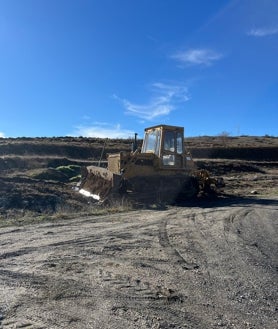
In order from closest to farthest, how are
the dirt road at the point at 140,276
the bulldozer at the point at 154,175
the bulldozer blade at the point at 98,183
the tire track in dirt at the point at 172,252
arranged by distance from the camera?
the dirt road at the point at 140,276
the tire track in dirt at the point at 172,252
the bulldozer blade at the point at 98,183
the bulldozer at the point at 154,175

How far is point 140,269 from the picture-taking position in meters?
7.23

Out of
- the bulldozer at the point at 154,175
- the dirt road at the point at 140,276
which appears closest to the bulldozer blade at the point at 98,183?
the bulldozer at the point at 154,175

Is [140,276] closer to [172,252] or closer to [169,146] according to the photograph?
[172,252]

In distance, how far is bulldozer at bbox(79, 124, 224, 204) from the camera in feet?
58.9

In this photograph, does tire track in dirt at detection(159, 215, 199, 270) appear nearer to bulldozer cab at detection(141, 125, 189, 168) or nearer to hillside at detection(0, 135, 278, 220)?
hillside at detection(0, 135, 278, 220)

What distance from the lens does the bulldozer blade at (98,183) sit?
17422 millimetres

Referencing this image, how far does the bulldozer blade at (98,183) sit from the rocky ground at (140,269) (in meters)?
2.35

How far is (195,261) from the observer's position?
7.74 m

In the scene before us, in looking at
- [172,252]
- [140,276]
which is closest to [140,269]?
[140,276]

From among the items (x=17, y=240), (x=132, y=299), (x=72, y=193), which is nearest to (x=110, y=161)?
(x=72, y=193)

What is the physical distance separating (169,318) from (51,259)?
3311mm

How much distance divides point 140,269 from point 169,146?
12.5m

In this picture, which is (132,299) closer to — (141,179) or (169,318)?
(169,318)

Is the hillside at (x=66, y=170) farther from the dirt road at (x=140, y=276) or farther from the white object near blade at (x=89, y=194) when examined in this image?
the dirt road at (x=140, y=276)
